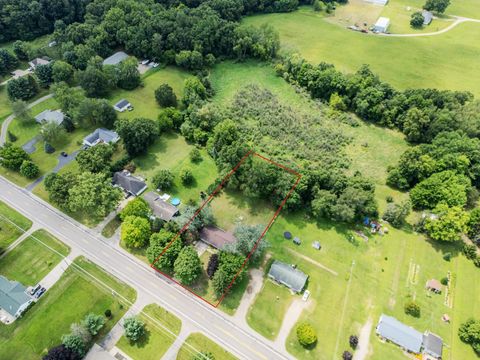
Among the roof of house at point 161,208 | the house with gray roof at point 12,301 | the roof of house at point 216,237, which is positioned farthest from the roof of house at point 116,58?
the house with gray roof at point 12,301

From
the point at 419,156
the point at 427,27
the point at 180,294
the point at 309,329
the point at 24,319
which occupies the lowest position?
the point at 24,319

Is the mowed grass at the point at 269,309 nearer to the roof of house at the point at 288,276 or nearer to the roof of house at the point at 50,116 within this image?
the roof of house at the point at 288,276

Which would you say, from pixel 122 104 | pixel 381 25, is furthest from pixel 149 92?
pixel 381 25

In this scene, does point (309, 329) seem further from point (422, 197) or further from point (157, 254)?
point (422, 197)

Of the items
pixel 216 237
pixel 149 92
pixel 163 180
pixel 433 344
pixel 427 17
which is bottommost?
pixel 216 237

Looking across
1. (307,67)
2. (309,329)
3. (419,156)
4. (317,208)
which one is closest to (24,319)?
(309,329)

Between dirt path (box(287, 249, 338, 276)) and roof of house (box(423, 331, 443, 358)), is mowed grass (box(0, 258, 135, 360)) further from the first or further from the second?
roof of house (box(423, 331, 443, 358))

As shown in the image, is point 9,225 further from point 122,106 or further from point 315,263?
point 315,263
